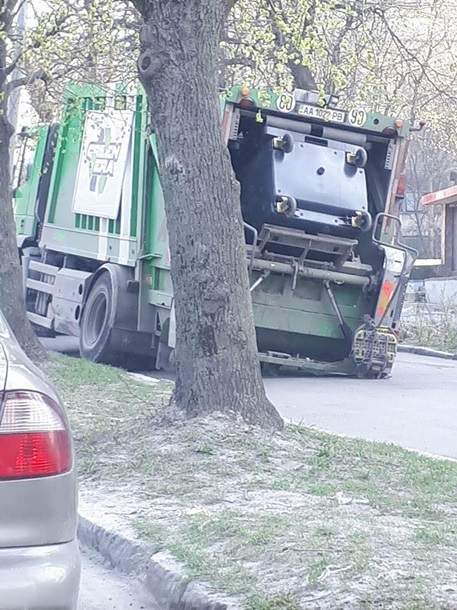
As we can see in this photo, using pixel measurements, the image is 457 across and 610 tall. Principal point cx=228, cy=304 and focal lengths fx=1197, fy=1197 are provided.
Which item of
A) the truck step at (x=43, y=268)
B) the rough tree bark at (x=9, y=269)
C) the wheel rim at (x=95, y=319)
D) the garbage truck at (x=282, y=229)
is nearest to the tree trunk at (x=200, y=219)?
the garbage truck at (x=282, y=229)

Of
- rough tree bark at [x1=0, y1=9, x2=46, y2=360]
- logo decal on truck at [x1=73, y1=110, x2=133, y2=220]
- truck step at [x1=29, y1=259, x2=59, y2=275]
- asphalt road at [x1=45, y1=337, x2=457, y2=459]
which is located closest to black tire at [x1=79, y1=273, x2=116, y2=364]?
logo decal on truck at [x1=73, y1=110, x2=133, y2=220]

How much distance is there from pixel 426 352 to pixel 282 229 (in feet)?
25.8

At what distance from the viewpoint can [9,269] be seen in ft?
43.2

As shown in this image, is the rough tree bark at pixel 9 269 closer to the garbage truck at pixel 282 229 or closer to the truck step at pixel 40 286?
the garbage truck at pixel 282 229

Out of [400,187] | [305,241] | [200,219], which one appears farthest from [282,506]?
[400,187]

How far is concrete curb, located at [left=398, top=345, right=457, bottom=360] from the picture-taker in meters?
19.7

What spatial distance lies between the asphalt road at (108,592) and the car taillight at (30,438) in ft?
6.17

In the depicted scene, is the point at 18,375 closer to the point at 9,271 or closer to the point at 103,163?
the point at 9,271

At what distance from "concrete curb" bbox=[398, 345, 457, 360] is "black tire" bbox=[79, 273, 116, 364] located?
23.2ft

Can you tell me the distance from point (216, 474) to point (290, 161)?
277 inches

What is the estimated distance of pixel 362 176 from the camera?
13797 mm

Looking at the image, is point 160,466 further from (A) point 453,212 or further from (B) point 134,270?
(A) point 453,212

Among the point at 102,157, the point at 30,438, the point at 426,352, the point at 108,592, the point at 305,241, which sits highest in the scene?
the point at 102,157

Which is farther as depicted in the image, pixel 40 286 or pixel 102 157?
pixel 40 286
